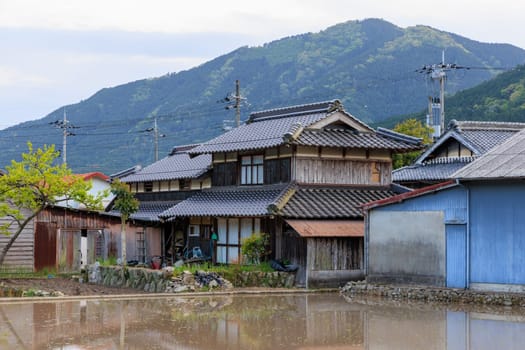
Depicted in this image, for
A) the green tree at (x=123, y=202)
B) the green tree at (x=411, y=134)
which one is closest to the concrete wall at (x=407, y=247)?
the green tree at (x=123, y=202)

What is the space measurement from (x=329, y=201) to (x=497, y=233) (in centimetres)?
840

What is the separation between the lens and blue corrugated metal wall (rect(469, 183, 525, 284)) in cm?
2381

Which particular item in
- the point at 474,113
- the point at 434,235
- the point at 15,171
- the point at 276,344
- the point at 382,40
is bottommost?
the point at 276,344

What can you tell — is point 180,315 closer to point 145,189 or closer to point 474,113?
point 145,189

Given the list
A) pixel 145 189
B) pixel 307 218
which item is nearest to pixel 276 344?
pixel 307 218

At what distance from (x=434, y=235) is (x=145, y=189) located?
22843 mm

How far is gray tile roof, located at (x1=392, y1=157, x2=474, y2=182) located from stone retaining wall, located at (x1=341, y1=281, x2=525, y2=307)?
1168cm

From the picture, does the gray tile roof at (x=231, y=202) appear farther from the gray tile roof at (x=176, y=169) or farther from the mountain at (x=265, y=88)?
the mountain at (x=265, y=88)

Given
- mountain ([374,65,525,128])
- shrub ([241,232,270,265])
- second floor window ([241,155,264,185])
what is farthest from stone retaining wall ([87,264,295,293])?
mountain ([374,65,525,128])

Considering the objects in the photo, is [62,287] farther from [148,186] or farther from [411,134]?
[411,134]

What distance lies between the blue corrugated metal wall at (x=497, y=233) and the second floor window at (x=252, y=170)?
10589 millimetres

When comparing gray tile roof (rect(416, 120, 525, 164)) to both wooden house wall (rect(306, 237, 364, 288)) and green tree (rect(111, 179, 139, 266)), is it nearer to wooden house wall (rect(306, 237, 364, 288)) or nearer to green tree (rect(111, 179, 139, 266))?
wooden house wall (rect(306, 237, 364, 288))

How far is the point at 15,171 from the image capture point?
101 ft

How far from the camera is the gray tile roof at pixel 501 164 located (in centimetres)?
2362
